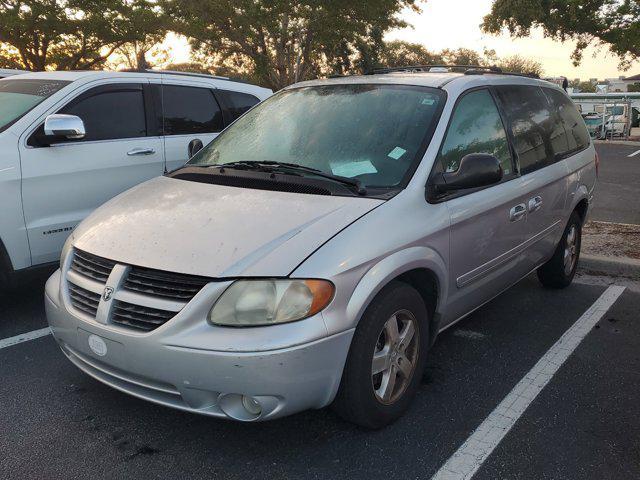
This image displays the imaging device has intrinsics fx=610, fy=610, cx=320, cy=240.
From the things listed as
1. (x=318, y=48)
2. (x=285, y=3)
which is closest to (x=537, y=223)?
(x=285, y=3)

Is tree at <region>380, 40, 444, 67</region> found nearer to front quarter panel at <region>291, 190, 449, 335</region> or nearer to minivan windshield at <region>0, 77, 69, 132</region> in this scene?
minivan windshield at <region>0, 77, 69, 132</region>

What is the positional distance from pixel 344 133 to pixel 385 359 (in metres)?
1.37

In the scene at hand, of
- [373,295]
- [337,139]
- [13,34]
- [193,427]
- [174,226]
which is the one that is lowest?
[193,427]

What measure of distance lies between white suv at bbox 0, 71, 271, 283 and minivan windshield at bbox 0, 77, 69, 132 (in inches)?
0.4

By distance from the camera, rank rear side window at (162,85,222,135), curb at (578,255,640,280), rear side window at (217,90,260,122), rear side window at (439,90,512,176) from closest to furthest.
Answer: rear side window at (439,90,512,176) → rear side window at (162,85,222,135) → curb at (578,255,640,280) → rear side window at (217,90,260,122)

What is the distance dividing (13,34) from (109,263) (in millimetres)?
24728

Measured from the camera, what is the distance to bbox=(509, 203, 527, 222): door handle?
3889mm

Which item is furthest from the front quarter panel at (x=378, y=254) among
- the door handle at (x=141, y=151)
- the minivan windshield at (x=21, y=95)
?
the minivan windshield at (x=21, y=95)

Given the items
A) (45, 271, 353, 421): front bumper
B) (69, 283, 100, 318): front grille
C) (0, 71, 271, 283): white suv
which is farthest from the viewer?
(0, 71, 271, 283): white suv

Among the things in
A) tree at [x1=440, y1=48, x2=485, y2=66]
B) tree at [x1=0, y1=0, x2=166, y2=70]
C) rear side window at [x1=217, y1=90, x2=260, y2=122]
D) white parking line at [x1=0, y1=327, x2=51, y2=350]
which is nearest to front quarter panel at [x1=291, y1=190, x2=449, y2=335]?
white parking line at [x1=0, y1=327, x2=51, y2=350]

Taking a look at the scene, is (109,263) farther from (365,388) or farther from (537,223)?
(537,223)

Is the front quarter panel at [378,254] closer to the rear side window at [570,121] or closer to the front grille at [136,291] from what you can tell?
the front grille at [136,291]

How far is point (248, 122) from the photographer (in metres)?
4.18

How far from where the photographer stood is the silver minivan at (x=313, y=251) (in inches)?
98.4
